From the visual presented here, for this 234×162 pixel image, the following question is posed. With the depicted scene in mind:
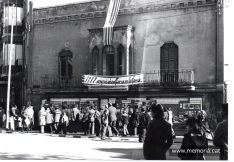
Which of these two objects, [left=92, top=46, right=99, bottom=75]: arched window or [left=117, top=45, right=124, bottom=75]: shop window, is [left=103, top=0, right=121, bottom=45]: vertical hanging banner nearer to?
[left=92, top=46, right=99, bottom=75]: arched window

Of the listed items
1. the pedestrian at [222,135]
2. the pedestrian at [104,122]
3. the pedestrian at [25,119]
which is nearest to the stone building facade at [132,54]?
the pedestrian at [25,119]

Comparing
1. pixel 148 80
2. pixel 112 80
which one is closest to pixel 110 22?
pixel 112 80

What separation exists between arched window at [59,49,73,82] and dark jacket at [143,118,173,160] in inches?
482

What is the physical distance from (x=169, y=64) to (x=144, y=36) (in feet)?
5.15

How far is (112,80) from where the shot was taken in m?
18.7

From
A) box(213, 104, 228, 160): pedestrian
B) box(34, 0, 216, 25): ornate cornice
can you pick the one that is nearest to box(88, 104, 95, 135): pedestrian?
box(34, 0, 216, 25): ornate cornice

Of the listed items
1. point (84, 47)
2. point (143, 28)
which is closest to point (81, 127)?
point (84, 47)

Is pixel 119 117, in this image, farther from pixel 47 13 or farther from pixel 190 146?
A: pixel 190 146

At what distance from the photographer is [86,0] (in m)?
21.2

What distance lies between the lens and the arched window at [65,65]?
1908 cm

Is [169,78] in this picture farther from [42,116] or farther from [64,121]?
[42,116]

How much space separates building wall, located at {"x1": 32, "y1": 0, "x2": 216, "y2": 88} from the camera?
55.4 feet

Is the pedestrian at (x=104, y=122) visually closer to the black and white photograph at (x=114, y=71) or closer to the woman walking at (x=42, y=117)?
the black and white photograph at (x=114, y=71)

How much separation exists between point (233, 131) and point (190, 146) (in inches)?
49.1
